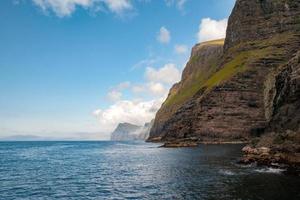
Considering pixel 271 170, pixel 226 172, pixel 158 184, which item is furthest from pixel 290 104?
pixel 158 184

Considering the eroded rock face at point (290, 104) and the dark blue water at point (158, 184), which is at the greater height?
the eroded rock face at point (290, 104)

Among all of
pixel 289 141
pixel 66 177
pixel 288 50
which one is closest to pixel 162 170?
pixel 66 177

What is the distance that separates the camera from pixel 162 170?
235 ft

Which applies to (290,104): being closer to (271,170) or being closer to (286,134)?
(286,134)

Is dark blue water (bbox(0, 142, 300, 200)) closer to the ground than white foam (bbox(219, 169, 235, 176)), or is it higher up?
closer to the ground

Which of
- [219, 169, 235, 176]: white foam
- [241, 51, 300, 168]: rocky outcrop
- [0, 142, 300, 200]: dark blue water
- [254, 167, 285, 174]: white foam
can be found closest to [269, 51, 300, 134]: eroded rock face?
[241, 51, 300, 168]: rocky outcrop

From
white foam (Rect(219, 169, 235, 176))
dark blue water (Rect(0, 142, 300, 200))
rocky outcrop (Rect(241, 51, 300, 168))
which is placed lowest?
dark blue water (Rect(0, 142, 300, 200))

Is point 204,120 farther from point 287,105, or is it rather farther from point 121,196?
point 121,196

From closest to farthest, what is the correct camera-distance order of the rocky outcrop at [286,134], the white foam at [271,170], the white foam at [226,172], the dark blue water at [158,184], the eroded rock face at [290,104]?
1. the dark blue water at [158,184]
2. the white foam at [226,172]
3. the white foam at [271,170]
4. the rocky outcrop at [286,134]
5. the eroded rock face at [290,104]

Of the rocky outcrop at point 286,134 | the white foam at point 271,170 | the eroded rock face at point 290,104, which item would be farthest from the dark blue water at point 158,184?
the eroded rock face at point 290,104

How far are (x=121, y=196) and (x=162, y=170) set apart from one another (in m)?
27.2

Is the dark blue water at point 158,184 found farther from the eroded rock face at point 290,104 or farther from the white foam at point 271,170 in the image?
the eroded rock face at point 290,104

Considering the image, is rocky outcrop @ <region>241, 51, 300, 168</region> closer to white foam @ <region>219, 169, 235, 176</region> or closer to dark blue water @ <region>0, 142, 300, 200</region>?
dark blue water @ <region>0, 142, 300, 200</region>

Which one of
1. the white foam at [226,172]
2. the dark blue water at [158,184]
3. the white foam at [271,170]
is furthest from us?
the white foam at [271,170]
